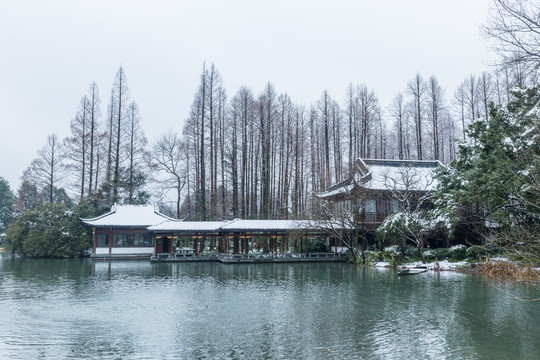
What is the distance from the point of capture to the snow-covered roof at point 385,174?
28.4 m

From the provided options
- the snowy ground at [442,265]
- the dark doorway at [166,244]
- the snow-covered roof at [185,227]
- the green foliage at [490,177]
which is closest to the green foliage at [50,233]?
the dark doorway at [166,244]

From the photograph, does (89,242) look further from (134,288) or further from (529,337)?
(529,337)

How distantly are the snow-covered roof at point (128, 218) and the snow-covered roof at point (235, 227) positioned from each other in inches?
113

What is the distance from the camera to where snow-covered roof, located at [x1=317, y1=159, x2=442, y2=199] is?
28.4m

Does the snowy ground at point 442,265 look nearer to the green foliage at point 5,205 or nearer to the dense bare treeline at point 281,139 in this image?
the dense bare treeline at point 281,139

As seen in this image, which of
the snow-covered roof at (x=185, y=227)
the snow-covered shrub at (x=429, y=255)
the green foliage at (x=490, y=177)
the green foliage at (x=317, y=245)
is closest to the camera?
the green foliage at (x=490, y=177)

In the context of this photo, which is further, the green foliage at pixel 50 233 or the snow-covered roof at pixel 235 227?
the green foliage at pixel 50 233

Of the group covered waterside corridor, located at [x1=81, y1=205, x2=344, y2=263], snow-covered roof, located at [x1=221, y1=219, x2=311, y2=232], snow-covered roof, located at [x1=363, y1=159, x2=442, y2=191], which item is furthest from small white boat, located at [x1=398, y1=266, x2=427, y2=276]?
Answer: snow-covered roof, located at [x1=363, y1=159, x2=442, y2=191]

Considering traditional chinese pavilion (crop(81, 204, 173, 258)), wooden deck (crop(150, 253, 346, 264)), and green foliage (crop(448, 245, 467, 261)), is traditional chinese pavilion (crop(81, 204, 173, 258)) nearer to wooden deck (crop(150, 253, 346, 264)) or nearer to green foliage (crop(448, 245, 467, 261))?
wooden deck (crop(150, 253, 346, 264))

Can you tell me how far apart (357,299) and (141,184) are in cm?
2882

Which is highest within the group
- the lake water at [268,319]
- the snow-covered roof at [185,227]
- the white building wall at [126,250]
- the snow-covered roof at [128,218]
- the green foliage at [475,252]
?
the snow-covered roof at [128,218]

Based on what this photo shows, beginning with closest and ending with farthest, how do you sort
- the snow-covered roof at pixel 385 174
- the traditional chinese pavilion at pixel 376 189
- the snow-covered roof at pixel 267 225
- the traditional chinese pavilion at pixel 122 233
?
the traditional chinese pavilion at pixel 376 189, the snow-covered roof at pixel 267 225, the snow-covered roof at pixel 385 174, the traditional chinese pavilion at pixel 122 233

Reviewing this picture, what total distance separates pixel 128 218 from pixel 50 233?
235 inches

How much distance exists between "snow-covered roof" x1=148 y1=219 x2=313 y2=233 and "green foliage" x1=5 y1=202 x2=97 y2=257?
7924 millimetres
